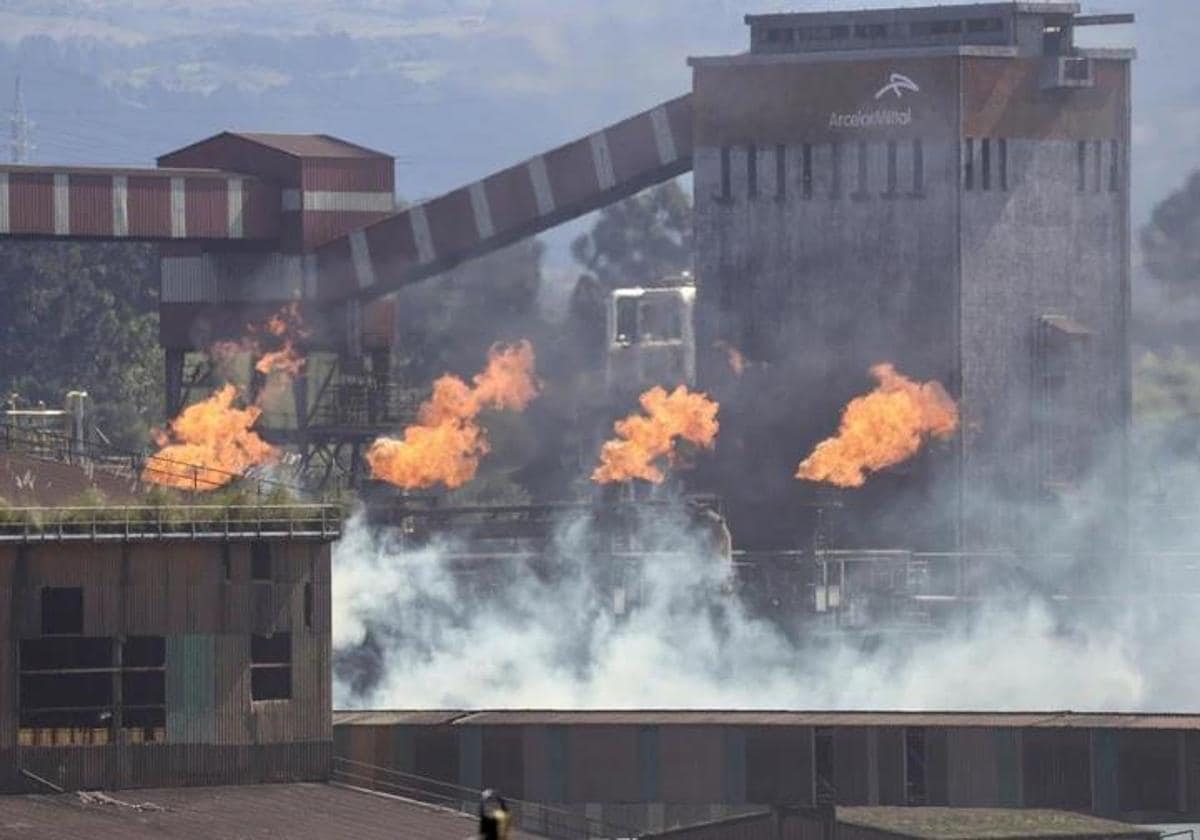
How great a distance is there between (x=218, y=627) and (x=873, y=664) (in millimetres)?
37407

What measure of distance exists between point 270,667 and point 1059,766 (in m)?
18.6

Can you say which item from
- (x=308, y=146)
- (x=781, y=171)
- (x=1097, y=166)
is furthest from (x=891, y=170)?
(x=308, y=146)

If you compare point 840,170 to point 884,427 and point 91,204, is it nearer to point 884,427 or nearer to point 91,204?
point 884,427

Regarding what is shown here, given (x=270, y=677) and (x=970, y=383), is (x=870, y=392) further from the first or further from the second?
(x=270, y=677)

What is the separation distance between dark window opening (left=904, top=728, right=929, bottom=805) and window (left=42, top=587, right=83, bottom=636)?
19579 mm

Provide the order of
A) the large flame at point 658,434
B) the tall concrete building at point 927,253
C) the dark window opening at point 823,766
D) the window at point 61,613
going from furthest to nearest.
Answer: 1. the large flame at point 658,434
2. the tall concrete building at point 927,253
3. the dark window opening at point 823,766
4. the window at point 61,613

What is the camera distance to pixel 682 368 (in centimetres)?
13425

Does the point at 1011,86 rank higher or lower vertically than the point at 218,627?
higher

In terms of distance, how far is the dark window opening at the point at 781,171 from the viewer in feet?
381

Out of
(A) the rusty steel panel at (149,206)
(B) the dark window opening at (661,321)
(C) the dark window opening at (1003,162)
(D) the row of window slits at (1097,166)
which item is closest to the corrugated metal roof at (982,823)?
(C) the dark window opening at (1003,162)

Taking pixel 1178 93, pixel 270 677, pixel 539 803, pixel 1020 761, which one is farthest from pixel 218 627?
pixel 1178 93

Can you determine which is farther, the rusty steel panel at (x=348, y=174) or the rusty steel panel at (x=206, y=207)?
the rusty steel panel at (x=348, y=174)

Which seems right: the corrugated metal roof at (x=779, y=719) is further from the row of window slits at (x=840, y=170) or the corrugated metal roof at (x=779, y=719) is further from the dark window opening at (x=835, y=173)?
the dark window opening at (x=835, y=173)

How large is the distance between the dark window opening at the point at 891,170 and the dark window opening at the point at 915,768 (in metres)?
38.3
